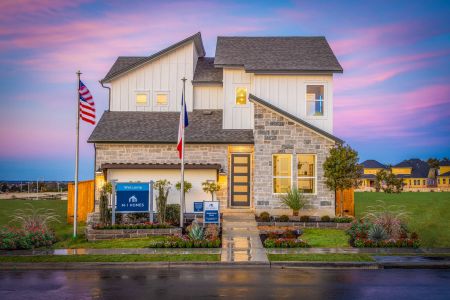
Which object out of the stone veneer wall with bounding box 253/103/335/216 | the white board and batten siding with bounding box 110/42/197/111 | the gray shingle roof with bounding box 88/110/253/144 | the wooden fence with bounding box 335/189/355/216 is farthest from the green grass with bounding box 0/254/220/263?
the white board and batten siding with bounding box 110/42/197/111

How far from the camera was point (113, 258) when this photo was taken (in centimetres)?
1534

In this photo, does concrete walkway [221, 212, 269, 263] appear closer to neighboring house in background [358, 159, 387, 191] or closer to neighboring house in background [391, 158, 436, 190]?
neighboring house in background [358, 159, 387, 191]

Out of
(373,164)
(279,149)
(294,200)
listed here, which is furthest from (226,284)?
(373,164)

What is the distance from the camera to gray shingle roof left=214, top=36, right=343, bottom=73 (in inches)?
1038

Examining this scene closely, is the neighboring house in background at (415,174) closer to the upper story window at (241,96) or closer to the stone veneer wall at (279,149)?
the upper story window at (241,96)

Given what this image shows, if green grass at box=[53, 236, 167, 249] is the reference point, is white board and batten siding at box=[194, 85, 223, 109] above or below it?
above

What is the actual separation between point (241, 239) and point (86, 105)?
330 inches

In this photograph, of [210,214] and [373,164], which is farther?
[373,164]

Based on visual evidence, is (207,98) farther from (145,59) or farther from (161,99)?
(145,59)

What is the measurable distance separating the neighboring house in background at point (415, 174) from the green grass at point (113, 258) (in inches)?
4554

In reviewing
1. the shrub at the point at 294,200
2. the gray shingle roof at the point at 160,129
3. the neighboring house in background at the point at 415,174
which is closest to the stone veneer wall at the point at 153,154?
the gray shingle roof at the point at 160,129

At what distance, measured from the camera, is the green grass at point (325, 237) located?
1834 cm

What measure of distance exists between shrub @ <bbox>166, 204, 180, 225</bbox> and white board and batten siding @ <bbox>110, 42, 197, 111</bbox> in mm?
7432

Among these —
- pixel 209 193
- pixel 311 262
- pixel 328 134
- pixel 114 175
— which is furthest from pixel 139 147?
pixel 311 262
